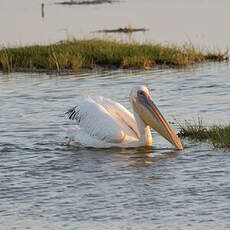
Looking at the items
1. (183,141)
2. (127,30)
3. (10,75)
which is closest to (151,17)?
(127,30)

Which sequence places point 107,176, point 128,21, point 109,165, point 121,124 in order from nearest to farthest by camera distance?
point 107,176 → point 109,165 → point 121,124 → point 128,21

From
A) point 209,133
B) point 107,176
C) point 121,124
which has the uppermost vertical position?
point 121,124

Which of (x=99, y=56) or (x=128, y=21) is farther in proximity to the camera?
(x=128, y=21)

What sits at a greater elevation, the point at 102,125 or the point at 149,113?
the point at 149,113

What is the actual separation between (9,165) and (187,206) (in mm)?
2552

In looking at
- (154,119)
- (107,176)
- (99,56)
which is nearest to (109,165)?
(107,176)

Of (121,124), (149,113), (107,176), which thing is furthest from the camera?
(121,124)

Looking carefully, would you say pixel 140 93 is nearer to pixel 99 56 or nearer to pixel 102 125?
pixel 102 125

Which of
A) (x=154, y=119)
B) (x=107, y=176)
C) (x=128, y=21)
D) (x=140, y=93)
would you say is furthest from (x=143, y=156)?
(x=128, y=21)

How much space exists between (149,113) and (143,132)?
0.25 m

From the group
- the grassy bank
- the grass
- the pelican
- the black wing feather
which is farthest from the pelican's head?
the grassy bank

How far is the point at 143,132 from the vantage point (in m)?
8.56

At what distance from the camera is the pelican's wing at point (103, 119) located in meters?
8.47

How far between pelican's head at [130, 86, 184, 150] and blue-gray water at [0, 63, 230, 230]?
240 mm
